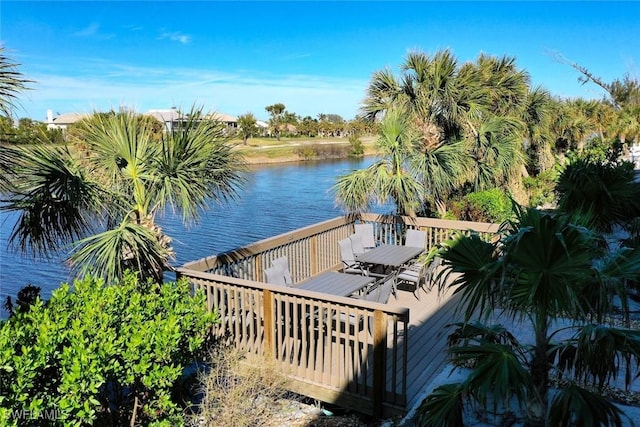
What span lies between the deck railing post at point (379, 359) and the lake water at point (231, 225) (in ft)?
6.99

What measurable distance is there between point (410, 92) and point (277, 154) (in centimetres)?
2941

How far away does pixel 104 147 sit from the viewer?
4.53m

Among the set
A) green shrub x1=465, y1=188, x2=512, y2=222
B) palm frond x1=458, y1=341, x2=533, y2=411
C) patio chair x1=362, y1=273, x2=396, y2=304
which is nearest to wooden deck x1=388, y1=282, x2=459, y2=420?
patio chair x1=362, y1=273, x2=396, y2=304

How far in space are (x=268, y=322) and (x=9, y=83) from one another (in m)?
2.84

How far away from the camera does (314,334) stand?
431 cm

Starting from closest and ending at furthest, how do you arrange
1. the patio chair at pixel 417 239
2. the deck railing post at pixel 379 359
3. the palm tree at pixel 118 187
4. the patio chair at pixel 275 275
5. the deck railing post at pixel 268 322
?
the deck railing post at pixel 379 359 → the palm tree at pixel 118 187 → the deck railing post at pixel 268 322 → the patio chair at pixel 275 275 → the patio chair at pixel 417 239

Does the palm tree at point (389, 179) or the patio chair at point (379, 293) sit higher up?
the palm tree at point (389, 179)

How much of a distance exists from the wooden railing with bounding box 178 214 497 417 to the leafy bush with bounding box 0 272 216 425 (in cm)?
56

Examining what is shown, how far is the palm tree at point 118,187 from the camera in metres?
3.98

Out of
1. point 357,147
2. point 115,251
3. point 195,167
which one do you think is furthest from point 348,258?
point 357,147

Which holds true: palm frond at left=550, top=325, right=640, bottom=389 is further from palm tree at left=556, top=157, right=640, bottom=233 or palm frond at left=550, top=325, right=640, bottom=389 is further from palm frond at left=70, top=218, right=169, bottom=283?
palm frond at left=70, top=218, right=169, bottom=283

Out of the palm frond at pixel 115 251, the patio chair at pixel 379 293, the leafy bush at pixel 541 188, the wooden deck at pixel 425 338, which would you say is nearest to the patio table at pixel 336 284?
the patio chair at pixel 379 293

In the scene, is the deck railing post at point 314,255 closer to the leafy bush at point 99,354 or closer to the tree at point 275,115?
the leafy bush at point 99,354

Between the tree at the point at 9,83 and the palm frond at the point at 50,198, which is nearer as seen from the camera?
the tree at the point at 9,83
